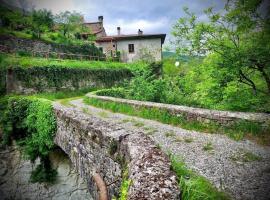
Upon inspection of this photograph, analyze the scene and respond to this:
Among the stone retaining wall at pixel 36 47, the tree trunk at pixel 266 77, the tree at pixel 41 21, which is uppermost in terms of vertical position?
the tree at pixel 41 21

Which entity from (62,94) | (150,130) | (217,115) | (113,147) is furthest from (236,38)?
(62,94)

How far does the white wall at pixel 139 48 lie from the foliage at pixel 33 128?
75.2 feet

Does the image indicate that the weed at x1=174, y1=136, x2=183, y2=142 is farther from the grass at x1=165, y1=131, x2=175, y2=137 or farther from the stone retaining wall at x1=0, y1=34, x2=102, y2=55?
the stone retaining wall at x1=0, y1=34, x2=102, y2=55

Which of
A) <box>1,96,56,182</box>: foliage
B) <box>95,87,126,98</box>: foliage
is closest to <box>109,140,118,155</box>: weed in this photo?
<box>1,96,56,182</box>: foliage

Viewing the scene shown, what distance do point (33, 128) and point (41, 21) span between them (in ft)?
82.8

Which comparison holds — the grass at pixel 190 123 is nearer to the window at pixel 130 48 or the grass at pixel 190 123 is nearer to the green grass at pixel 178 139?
the green grass at pixel 178 139

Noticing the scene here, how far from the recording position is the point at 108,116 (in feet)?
30.0

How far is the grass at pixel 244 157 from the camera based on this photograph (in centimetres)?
421

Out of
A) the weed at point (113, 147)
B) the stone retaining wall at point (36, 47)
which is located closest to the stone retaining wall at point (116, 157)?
the weed at point (113, 147)

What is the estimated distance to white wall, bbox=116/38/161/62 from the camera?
31.5 meters

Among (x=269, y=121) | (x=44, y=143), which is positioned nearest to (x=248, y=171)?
(x=269, y=121)

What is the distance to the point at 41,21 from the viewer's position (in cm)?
3005

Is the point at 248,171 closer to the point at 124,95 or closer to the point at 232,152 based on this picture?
the point at 232,152

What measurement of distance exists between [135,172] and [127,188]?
0.70 feet
